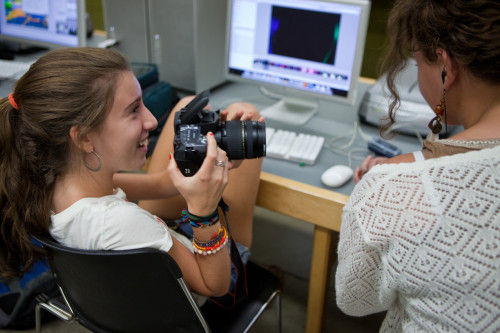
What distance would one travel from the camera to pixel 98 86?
0.91m

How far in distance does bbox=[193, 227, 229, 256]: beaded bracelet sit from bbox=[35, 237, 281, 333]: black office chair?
0.11 meters

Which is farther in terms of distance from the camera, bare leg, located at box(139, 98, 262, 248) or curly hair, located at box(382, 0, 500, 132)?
bare leg, located at box(139, 98, 262, 248)

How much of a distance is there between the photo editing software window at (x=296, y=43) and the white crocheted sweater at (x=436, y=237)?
80 cm

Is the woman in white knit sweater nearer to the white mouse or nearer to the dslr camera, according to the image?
the dslr camera

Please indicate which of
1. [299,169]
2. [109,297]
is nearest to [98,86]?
[109,297]

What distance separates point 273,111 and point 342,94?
0.90 feet

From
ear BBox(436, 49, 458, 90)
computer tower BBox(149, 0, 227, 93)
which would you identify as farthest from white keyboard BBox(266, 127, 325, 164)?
ear BBox(436, 49, 458, 90)

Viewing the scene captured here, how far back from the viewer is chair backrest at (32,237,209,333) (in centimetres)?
79

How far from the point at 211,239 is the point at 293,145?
0.60 meters

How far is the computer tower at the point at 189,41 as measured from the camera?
1797 millimetres

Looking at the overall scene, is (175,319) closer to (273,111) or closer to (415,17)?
(415,17)

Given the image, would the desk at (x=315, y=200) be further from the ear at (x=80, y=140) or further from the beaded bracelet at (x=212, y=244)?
the ear at (x=80, y=140)

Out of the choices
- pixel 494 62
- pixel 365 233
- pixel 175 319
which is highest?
pixel 494 62

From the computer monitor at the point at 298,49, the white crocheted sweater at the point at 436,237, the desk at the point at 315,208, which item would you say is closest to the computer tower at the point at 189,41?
the computer monitor at the point at 298,49
